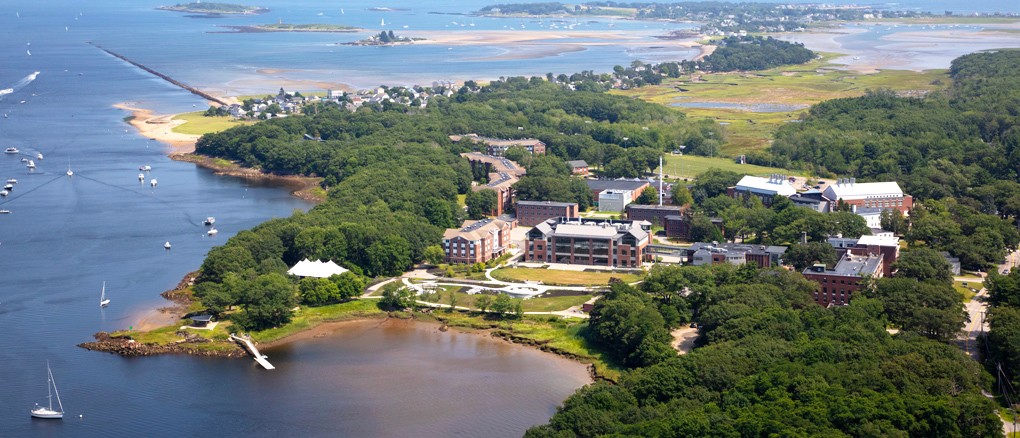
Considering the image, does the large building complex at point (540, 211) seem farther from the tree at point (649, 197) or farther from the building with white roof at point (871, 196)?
the building with white roof at point (871, 196)

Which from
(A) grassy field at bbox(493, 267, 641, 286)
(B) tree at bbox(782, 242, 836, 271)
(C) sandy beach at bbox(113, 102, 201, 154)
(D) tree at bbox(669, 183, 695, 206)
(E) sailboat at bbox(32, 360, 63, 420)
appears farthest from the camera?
(C) sandy beach at bbox(113, 102, 201, 154)

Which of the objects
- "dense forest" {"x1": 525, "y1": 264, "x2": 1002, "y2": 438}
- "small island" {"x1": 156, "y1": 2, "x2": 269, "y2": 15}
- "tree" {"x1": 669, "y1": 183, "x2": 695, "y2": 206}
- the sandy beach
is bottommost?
"small island" {"x1": 156, "y1": 2, "x2": 269, "y2": 15}

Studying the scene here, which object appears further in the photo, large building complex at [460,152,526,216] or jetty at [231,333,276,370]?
large building complex at [460,152,526,216]

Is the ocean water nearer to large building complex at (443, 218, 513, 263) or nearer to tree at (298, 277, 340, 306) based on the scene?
tree at (298, 277, 340, 306)

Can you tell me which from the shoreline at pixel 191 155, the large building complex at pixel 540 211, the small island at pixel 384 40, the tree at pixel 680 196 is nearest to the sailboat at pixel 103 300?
the shoreline at pixel 191 155

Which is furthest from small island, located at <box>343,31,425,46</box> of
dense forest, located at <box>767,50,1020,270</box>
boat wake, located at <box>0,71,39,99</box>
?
dense forest, located at <box>767,50,1020,270</box>

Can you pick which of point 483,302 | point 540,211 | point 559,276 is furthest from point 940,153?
point 483,302
